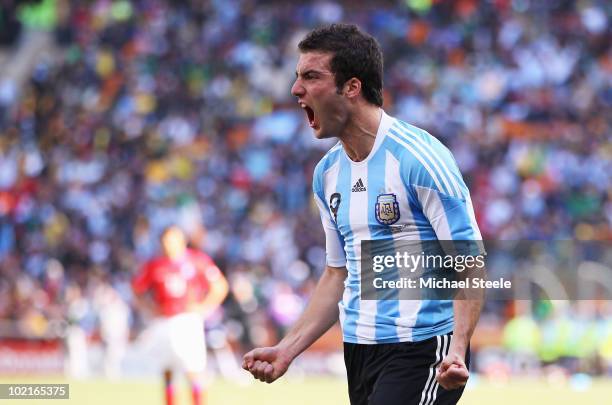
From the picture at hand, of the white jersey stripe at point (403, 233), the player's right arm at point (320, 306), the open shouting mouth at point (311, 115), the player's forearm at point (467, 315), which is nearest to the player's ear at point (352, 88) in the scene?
the open shouting mouth at point (311, 115)

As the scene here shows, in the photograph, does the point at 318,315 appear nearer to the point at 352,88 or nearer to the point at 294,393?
the point at 352,88

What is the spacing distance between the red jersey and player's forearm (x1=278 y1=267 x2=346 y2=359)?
671cm

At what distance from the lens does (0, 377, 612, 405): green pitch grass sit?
12852 mm

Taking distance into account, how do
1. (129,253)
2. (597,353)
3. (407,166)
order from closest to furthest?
(407,166), (597,353), (129,253)

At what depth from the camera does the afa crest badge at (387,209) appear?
14.6 feet

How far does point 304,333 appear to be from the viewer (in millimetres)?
4738

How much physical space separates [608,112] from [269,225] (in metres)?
5.96

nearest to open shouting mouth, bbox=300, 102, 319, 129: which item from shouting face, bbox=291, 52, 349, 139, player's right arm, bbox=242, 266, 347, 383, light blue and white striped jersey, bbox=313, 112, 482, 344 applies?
shouting face, bbox=291, 52, 349, 139

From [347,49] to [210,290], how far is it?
7257 millimetres

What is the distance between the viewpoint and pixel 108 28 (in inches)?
990

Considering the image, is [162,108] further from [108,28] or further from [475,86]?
[475,86]

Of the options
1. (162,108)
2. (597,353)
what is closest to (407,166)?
(597,353)

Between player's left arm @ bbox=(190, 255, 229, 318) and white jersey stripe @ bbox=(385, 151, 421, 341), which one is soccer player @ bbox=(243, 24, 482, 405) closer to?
white jersey stripe @ bbox=(385, 151, 421, 341)

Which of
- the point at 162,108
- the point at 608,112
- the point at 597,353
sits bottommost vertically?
the point at 597,353
